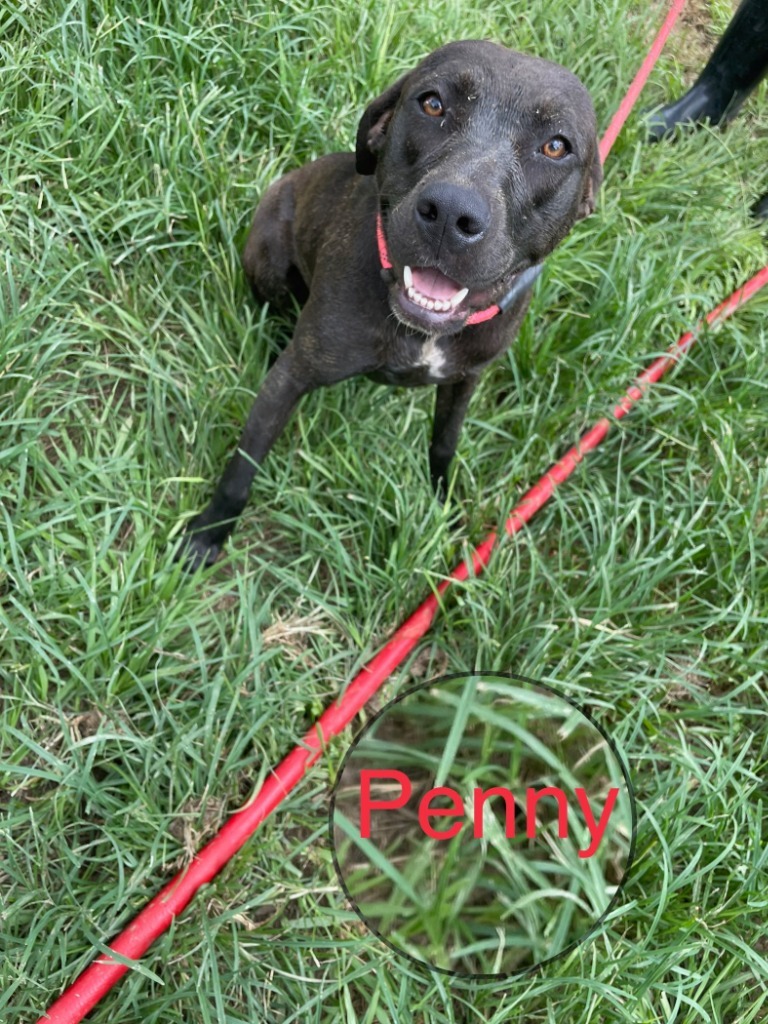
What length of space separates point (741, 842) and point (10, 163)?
122 inches

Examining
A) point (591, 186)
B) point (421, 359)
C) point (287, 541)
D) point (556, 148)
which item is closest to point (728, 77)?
point (591, 186)

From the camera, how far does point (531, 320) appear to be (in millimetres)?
2941

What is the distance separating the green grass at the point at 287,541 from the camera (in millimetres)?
2107

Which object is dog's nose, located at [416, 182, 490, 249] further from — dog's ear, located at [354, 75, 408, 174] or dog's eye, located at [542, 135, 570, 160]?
dog's ear, located at [354, 75, 408, 174]

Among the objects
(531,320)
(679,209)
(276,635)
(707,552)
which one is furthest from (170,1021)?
(679,209)

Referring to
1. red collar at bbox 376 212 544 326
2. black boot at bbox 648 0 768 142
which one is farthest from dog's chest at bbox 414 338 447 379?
black boot at bbox 648 0 768 142

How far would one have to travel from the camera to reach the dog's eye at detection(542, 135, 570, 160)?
1.94 metres

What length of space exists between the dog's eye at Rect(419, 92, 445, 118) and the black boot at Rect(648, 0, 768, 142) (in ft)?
7.14

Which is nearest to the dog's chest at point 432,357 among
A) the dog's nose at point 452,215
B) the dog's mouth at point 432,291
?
the dog's mouth at point 432,291

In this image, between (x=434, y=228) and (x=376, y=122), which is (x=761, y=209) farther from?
(x=434, y=228)

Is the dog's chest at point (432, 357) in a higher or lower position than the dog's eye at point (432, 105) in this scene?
lower

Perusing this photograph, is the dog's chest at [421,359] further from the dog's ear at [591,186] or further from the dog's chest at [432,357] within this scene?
the dog's ear at [591,186]

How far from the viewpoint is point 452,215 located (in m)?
1.71

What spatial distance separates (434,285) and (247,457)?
30.8 inches
